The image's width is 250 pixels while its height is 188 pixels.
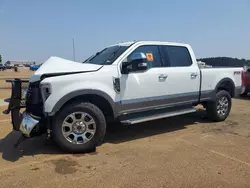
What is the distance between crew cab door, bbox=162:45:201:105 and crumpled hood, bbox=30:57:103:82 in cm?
172

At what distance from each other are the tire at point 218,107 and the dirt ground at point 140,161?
2.33 ft

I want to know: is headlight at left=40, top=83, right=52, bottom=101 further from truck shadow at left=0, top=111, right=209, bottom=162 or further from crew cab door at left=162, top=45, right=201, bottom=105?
crew cab door at left=162, top=45, right=201, bottom=105

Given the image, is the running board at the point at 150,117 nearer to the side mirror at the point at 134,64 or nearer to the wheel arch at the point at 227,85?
the side mirror at the point at 134,64

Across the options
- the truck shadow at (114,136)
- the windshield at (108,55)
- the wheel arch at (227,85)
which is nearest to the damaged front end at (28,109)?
the truck shadow at (114,136)

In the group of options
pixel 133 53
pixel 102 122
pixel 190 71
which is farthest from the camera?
pixel 190 71

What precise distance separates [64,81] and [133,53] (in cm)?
158

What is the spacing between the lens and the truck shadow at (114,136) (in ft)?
15.5

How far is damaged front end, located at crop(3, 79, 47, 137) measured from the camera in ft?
14.5

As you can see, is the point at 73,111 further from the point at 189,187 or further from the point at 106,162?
the point at 189,187

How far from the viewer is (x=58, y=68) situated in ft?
15.3

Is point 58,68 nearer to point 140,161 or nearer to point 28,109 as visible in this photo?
point 28,109

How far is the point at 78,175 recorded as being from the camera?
3.74 metres

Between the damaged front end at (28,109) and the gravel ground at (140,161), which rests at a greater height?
the damaged front end at (28,109)

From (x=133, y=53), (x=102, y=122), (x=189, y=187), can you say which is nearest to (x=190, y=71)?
(x=133, y=53)
